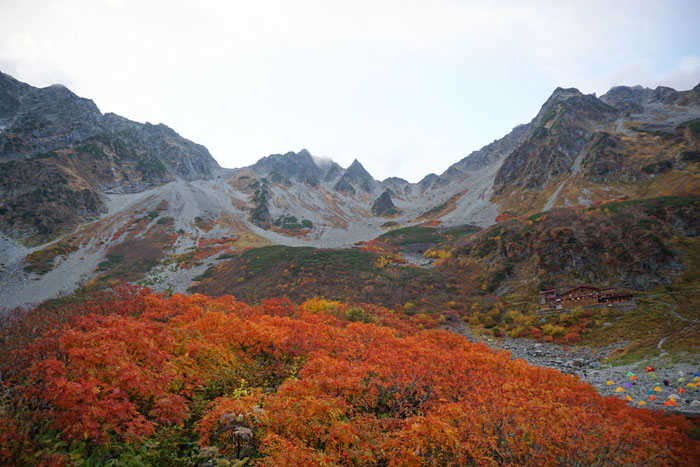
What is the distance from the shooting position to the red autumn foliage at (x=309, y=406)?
15.4 ft

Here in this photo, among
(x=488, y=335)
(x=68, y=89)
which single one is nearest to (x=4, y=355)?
(x=488, y=335)

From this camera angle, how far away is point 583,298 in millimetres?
19547

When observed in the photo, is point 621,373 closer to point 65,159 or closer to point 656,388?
point 656,388

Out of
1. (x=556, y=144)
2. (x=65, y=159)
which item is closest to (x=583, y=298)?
(x=556, y=144)

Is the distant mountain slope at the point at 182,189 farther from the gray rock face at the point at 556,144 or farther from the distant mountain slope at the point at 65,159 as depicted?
the gray rock face at the point at 556,144

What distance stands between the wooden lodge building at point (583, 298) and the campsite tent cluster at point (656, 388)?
954 centimetres

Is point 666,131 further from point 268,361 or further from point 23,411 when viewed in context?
point 23,411

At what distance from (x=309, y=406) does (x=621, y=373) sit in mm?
12854

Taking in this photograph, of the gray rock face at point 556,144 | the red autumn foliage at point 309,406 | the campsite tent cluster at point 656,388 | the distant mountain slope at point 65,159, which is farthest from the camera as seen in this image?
the gray rock face at point 556,144

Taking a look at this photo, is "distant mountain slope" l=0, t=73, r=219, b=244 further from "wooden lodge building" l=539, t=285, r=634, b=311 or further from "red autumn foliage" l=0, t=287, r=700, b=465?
"wooden lodge building" l=539, t=285, r=634, b=311

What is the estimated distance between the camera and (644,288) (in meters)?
19.2

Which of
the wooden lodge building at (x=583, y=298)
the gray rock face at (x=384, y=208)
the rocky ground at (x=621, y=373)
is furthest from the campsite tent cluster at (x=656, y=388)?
the gray rock face at (x=384, y=208)

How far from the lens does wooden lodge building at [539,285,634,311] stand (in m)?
18.2

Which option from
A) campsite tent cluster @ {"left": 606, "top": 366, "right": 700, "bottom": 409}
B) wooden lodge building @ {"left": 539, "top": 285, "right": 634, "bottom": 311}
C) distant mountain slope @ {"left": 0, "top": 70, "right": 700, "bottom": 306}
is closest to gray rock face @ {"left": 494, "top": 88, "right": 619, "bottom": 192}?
distant mountain slope @ {"left": 0, "top": 70, "right": 700, "bottom": 306}
